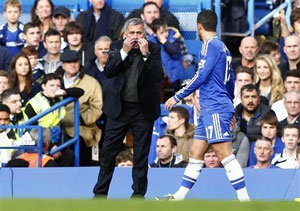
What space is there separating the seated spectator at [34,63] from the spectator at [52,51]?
96mm

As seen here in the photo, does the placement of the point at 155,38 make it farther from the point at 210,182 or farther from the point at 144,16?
the point at 210,182

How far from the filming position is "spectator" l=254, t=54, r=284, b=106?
1532 centimetres

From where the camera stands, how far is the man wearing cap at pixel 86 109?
15352mm

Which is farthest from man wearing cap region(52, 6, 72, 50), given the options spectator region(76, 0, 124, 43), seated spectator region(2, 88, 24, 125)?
seated spectator region(2, 88, 24, 125)

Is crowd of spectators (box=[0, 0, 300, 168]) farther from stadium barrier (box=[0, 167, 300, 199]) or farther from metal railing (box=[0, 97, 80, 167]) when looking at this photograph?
stadium barrier (box=[0, 167, 300, 199])

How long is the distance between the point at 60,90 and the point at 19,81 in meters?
0.89

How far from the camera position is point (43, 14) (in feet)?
55.3

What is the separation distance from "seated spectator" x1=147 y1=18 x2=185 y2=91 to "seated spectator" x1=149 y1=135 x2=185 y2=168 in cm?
197

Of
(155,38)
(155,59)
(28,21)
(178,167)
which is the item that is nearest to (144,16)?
(155,38)

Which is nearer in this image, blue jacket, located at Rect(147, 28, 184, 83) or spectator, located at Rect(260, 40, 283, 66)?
blue jacket, located at Rect(147, 28, 184, 83)

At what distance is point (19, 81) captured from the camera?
15523 mm

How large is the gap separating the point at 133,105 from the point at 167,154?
2.03 metres

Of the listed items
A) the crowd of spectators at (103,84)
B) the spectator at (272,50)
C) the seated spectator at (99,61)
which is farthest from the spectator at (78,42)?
the spectator at (272,50)

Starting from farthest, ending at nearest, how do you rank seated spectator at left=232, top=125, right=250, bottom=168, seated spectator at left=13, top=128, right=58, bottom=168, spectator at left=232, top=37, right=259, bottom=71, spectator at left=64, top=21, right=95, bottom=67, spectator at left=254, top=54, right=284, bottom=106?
spectator at left=64, top=21, right=95, bottom=67 < spectator at left=232, top=37, right=259, bottom=71 < spectator at left=254, top=54, right=284, bottom=106 < seated spectator at left=13, top=128, right=58, bottom=168 < seated spectator at left=232, top=125, right=250, bottom=168
